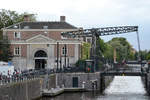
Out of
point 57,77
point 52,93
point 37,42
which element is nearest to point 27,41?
point 37,42

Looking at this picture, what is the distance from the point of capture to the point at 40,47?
9506cm

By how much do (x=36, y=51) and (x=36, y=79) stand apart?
37.8m

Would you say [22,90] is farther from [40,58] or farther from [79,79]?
[40,58]

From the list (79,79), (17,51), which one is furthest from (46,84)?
(17,51)

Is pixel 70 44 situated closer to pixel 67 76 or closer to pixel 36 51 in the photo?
pixel 36 51

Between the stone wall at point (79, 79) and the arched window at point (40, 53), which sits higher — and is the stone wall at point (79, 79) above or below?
below

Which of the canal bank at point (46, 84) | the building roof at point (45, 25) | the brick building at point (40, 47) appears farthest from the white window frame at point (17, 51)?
the canal bank at point (46, 84)

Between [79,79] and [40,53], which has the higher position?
[40,53]

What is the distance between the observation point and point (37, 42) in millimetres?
94750

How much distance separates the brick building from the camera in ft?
311

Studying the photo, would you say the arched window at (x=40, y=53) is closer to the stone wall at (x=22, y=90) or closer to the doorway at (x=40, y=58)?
the doorway at (x=40, y=58)

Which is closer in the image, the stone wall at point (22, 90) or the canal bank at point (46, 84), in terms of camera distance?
the stone wall at point (22, 90)

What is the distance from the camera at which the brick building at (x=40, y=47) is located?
94750 millimetres

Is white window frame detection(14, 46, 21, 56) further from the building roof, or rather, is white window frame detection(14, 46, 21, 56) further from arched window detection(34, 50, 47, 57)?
the building roof
